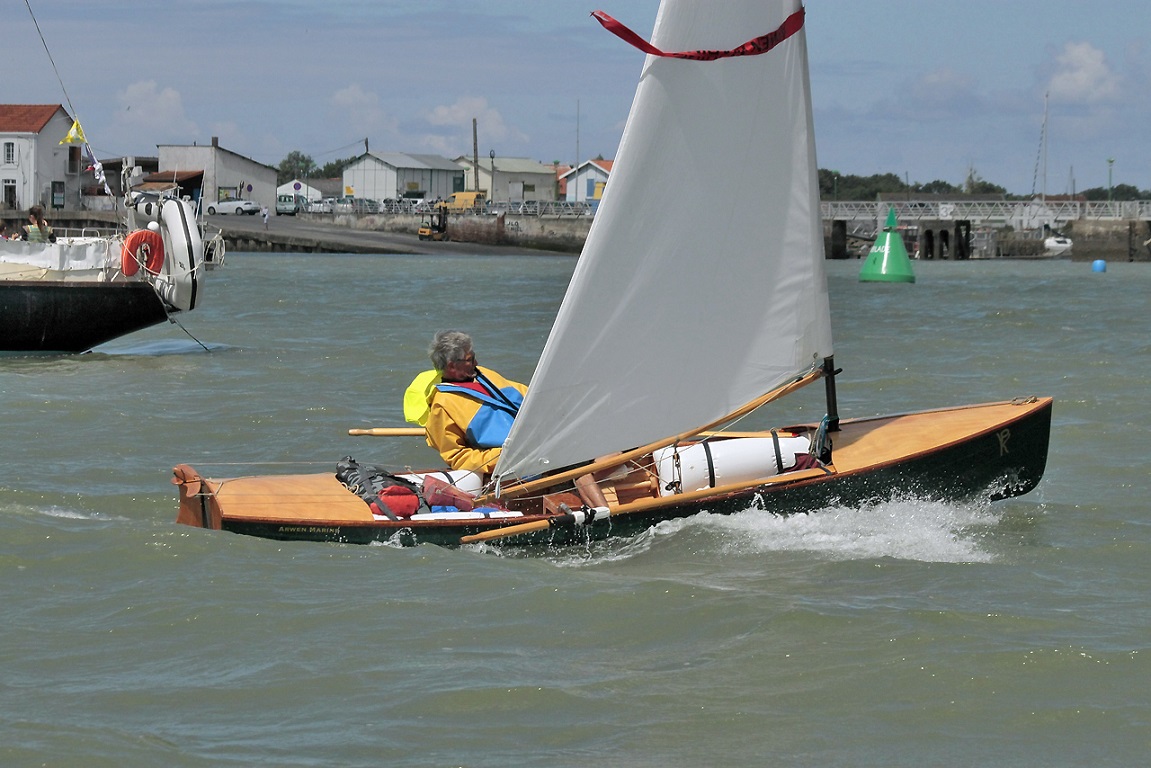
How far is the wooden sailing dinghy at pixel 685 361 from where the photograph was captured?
796cm

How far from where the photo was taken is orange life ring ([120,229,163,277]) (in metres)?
19.6

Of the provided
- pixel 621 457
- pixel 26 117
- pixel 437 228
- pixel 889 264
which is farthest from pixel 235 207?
pixel 621 457

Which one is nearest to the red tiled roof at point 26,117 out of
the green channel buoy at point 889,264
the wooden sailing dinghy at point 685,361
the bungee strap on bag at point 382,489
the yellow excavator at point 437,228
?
the yellow excavator at point 437,228

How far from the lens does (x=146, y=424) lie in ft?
A: 44.5

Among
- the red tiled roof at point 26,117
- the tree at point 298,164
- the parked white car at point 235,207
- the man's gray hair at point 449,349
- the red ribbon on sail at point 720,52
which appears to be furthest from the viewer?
the tree at point 298,164

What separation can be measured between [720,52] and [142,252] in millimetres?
13495

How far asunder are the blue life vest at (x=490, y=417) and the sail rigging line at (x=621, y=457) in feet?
0.94

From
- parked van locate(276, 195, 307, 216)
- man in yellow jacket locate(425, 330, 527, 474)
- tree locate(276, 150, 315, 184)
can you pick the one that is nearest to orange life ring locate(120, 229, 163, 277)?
man in yellow jacket locate(425, 330, 527, 474)

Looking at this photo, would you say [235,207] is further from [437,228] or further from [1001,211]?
[1001,211]

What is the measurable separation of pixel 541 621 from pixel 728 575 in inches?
48.5

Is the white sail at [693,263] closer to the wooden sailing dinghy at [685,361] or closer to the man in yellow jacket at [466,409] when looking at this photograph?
the wooden sailing dinghy at [685,361]

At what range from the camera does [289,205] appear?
8956 cm

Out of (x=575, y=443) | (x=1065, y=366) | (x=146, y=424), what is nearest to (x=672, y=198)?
(x=575, y=443)

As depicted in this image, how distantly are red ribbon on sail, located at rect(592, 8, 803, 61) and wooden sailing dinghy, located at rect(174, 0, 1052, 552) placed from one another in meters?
0.01
